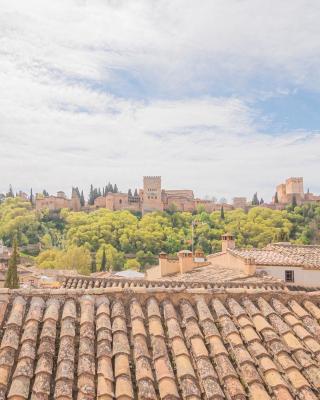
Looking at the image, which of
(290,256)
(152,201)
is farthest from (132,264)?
(290,256)

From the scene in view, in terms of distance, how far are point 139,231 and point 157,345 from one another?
90.7 meters

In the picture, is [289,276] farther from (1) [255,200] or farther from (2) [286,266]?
(1) [255,200]

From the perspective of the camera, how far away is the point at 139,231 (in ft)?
311

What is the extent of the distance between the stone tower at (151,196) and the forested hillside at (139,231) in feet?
30.8

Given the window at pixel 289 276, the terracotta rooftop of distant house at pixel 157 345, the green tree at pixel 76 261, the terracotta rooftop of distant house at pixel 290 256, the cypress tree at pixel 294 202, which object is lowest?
the green tree at pixel 76 261

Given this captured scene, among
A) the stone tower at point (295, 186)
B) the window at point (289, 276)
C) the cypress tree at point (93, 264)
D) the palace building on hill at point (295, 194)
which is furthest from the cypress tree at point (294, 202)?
the window at point (289, 276)

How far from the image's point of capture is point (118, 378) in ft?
12.4

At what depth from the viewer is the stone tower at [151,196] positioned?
124 m

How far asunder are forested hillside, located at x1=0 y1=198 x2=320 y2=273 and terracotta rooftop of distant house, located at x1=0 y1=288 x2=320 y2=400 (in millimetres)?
67998

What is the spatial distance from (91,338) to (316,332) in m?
2.41

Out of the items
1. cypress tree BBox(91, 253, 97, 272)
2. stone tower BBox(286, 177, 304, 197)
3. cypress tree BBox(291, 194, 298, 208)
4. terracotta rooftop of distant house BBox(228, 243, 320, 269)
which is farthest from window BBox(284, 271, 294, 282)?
stone tower BBox(286, 177, 304, 197)

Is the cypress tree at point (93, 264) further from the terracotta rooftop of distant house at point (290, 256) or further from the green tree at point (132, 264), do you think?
the terracotta rooftop of distant house at point (290, 256)

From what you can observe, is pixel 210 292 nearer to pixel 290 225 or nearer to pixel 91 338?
pixel 91 338

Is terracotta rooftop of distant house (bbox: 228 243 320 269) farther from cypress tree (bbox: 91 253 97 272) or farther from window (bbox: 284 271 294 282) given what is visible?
cypress tree (bbox: 91 253 97 272)
